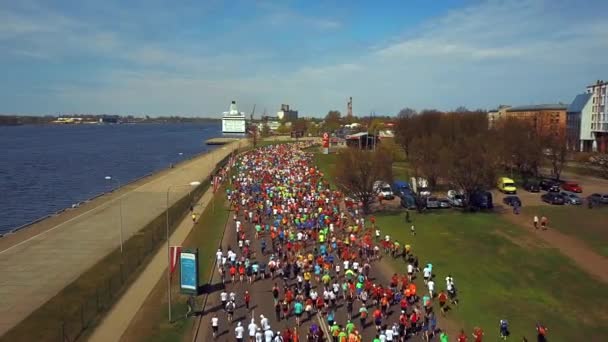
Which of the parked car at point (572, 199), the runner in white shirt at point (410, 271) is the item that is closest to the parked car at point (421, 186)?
the parked car at point (572, 199)

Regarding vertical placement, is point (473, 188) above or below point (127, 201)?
above

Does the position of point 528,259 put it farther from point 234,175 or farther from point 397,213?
point 234,175

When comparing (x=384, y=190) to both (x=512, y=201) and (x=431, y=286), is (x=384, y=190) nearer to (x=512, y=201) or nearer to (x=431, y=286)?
(x=512, y=201)

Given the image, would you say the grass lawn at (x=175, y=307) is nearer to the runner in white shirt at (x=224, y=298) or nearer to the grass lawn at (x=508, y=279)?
the runner in white shirt at (x=224, y=298)

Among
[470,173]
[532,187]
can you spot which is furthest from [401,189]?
[532,187]

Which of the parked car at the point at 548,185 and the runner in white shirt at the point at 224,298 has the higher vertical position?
the parked car at the point at 548,185

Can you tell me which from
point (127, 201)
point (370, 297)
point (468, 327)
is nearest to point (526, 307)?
point (468, 327)
